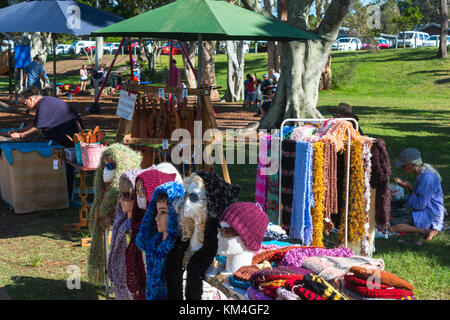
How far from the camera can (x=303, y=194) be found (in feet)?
18.4

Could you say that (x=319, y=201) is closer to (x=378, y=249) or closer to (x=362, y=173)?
(x=362, y=173)

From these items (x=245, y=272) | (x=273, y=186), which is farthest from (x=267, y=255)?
(x=273, y=186)

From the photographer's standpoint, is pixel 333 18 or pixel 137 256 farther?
pixel 333 18

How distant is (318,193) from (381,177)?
78cm

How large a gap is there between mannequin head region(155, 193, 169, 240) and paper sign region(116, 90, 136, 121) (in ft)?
10.5

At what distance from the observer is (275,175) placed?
237 inches

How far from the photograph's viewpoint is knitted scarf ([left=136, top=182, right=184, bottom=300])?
381 centimetres

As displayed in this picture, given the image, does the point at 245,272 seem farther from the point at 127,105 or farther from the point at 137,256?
the point at 127,105

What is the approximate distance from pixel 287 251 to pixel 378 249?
10.6ft

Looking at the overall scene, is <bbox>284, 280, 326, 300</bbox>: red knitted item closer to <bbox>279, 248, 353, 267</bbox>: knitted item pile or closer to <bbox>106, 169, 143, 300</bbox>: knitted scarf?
<bbox>279, 248, 353, 267</bbox>: knitted item pile

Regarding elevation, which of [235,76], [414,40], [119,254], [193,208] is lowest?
[119,254]

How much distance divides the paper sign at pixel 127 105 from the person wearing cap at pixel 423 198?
11.0 ft

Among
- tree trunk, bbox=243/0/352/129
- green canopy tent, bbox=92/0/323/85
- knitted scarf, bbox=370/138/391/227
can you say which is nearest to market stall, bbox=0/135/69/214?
green canopy tent, bbox=92/0/323/85

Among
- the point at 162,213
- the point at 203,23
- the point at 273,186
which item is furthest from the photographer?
the point at 203,23
